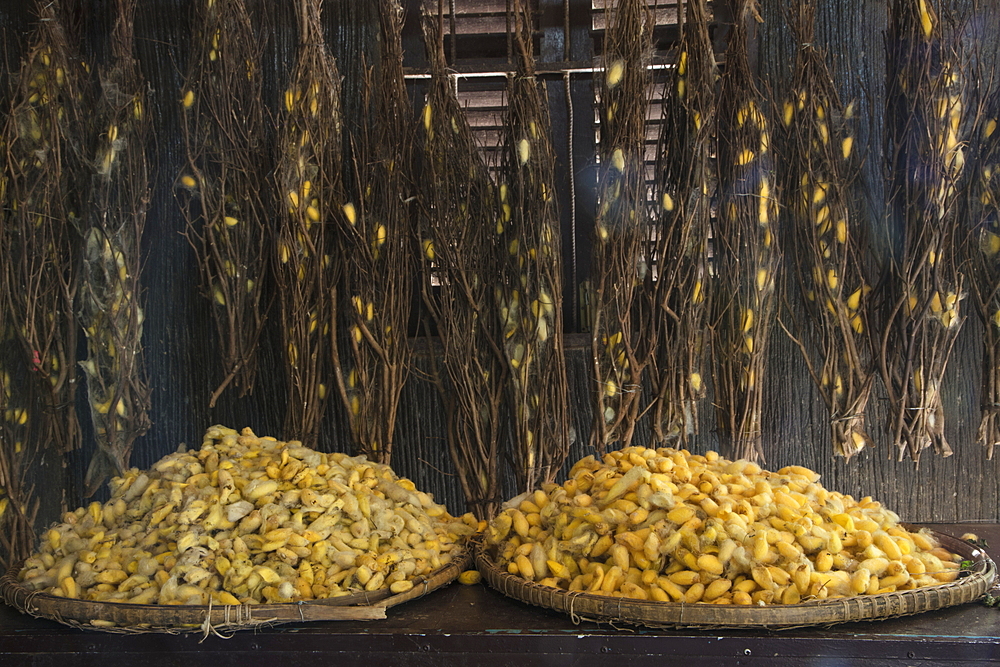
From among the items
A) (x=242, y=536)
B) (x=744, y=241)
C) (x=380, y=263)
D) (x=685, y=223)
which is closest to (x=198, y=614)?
(x=242, y=536)

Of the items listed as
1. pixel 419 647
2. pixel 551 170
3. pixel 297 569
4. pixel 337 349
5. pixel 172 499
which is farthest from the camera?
pixel 337 349

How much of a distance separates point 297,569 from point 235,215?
1304 mm

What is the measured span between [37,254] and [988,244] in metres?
2.95

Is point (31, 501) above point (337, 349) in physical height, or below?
below

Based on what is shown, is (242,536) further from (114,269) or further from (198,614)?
(114,269)

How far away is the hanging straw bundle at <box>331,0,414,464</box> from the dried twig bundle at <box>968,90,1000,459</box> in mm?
1768

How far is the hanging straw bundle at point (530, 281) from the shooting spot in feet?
7.95

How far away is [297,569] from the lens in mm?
1752

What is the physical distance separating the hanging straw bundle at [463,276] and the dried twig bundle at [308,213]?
0.31 meters

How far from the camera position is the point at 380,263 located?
2.58 meters

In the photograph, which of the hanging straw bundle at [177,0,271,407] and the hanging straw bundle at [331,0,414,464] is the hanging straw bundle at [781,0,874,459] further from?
the hanging straw bundle at [177,0,271,407]

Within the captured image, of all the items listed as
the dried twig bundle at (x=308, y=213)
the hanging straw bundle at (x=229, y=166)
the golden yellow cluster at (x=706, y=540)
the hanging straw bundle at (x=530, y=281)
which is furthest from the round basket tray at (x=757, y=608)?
the hanging straw bundle at (x=229, y=166)

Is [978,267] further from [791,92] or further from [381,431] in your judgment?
[381,431]

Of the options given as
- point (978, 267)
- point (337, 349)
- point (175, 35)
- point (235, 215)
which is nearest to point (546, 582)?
point (337, 349)
